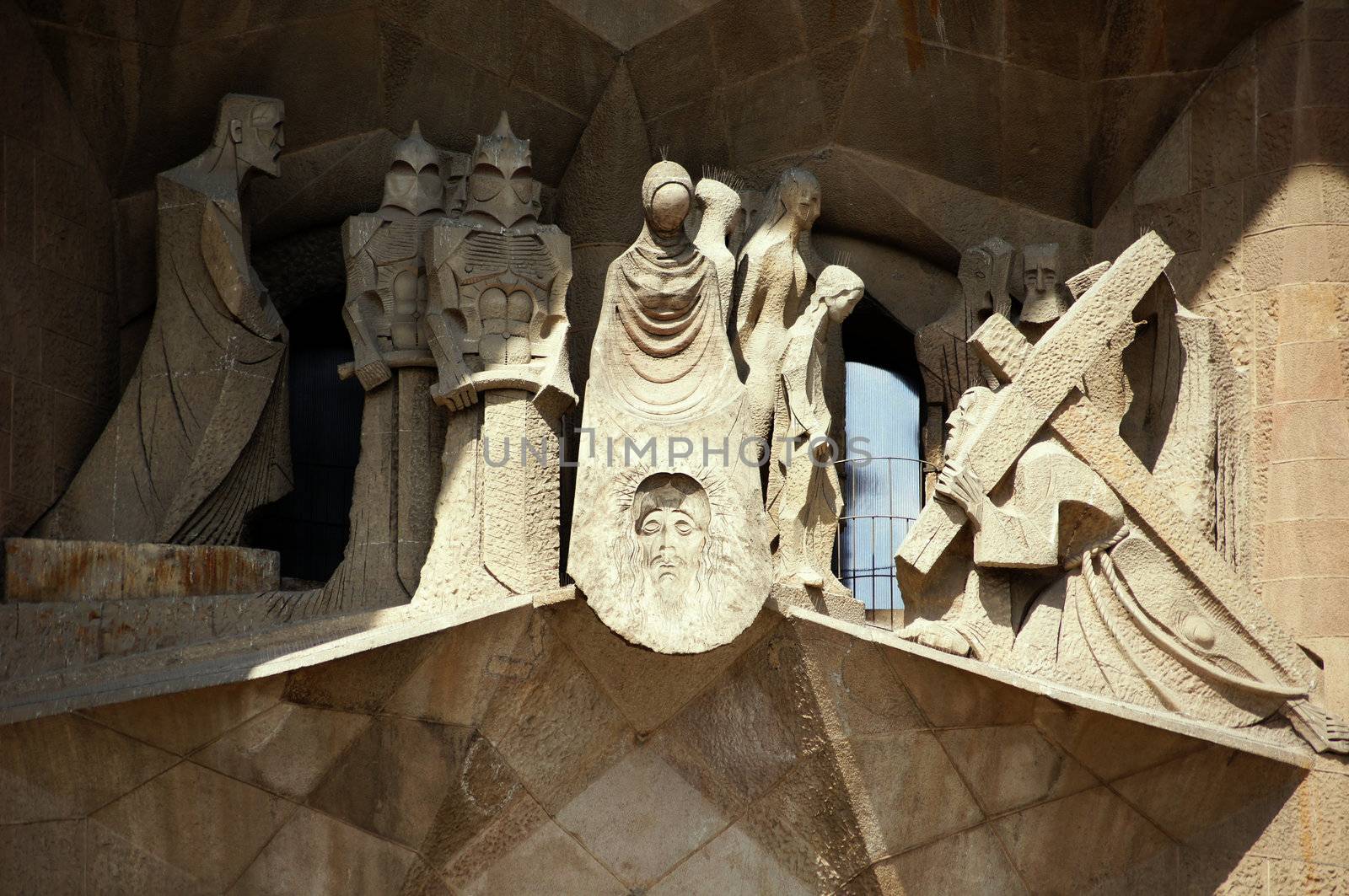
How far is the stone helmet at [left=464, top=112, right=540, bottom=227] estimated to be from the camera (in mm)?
10188

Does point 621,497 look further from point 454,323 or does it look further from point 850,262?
point 850,262

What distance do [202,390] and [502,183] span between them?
1.46m

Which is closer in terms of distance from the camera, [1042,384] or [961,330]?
[1042,384]

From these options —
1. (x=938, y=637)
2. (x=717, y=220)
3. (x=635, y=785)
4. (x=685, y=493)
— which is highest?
(x=717, y=220)

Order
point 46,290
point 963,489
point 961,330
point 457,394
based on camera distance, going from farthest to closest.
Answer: point 961,330, point 46,290, point 457,394, point 963,489

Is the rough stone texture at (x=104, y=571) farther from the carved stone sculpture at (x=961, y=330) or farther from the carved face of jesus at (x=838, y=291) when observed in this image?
the carved stone sculpture at (x=961, y=330)

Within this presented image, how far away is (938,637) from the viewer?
9281 mm

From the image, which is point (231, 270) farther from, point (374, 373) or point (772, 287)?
point (772, 287)

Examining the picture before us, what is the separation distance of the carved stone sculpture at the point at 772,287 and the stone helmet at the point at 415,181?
1.27 m

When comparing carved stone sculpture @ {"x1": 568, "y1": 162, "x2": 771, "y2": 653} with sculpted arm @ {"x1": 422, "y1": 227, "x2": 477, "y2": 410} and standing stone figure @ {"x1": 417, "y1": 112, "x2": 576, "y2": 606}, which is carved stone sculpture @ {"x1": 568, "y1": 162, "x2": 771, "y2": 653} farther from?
sculpted arm @ {"x1": 422, "y1": 227, "x2": 477, "y2": 410}

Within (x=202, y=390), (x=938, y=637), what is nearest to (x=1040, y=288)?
(x=938, y=637)

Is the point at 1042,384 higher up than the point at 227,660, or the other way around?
the point at 1042,384

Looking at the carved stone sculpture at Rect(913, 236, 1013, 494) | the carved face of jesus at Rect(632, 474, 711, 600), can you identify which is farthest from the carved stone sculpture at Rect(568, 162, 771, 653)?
the carved stone sculpture at Rect(913, 236, 1013, 494)

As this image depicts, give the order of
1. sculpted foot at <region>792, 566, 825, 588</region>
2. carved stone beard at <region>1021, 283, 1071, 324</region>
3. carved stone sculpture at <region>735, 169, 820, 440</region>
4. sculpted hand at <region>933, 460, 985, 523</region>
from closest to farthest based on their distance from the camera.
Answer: sculpted hand at <region>933, 460, 985, 523</region> → sculpted foot at <region>792, 566, 825, 588</region> → carved stone sculpture at <region>735, 169, 820, 440</region> → carved stone beard at <region>1021, 283, 1071, 324</region>
